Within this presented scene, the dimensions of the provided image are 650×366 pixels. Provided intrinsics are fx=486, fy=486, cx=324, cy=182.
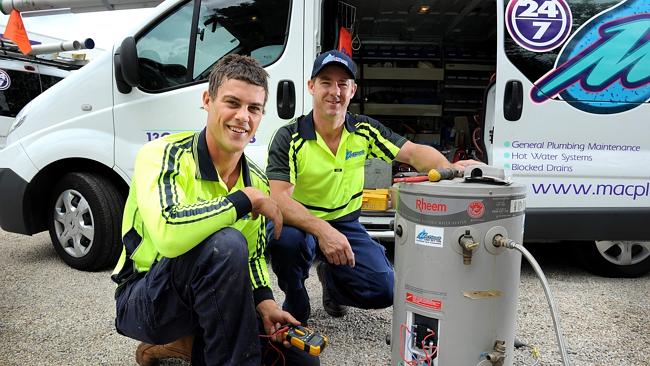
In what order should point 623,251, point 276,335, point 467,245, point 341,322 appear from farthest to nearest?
point 623,251 < point 341,322 < point 276,335 < point 467,245

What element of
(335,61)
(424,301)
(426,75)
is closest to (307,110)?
(335,61)

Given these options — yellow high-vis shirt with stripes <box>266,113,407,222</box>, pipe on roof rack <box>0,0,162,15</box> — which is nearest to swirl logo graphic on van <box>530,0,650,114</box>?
yellow high-vis shirt with stripes <box>266,113,407,222</box>

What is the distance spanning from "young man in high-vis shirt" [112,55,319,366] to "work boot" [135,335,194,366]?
13 mm

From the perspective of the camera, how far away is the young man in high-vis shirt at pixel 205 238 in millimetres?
1524

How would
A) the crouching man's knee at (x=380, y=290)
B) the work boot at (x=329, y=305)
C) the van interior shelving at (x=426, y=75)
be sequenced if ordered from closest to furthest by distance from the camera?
the crouching man's knee at (x=380, y=290) < the work boot at (x=329, y=305) < the van interior shelving at (x=426, y=75)

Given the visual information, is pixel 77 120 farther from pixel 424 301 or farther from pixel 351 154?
pixel 424 301

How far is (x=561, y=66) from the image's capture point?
2.98 m

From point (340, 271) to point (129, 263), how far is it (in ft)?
3.07

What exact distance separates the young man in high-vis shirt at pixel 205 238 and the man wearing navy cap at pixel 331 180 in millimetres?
294

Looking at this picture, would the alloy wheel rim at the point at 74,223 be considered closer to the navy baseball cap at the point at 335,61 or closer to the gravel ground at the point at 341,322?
the gravel ground at the point at 341,322

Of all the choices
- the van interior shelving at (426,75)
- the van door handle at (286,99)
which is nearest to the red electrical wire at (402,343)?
the van door handle at (286,99)

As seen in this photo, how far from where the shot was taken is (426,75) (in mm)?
5547

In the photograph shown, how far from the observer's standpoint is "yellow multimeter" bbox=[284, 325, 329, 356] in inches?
63.6

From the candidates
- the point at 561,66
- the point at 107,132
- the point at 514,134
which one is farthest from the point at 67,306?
the point at 561,66
